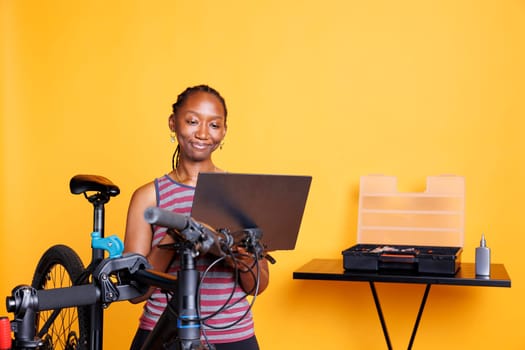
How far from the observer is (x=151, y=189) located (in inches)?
82.3

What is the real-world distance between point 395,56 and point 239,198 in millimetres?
2109

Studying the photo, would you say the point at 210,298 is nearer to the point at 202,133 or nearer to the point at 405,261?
the point at 202,133

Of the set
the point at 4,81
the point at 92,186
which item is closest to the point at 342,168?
the point at 92,186

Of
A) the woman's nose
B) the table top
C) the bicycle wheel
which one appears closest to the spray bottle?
the table top

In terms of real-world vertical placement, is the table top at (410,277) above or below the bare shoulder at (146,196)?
below

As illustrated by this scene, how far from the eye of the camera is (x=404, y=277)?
9.12ft

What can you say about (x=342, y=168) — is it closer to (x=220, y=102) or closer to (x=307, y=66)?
(x=307, y=66)

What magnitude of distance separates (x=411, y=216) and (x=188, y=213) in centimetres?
140

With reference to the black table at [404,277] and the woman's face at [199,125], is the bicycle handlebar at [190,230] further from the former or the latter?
the black table at [404,277]

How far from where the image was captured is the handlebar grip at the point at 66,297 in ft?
4.51

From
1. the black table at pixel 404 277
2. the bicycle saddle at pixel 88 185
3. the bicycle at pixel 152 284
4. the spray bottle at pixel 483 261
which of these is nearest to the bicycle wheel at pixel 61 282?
the bicycle saddle at pixel 88 185

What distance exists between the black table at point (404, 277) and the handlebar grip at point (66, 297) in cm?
152

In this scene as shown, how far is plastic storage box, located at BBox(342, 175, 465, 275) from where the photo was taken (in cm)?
316

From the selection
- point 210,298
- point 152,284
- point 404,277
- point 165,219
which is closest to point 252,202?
point 152,284
